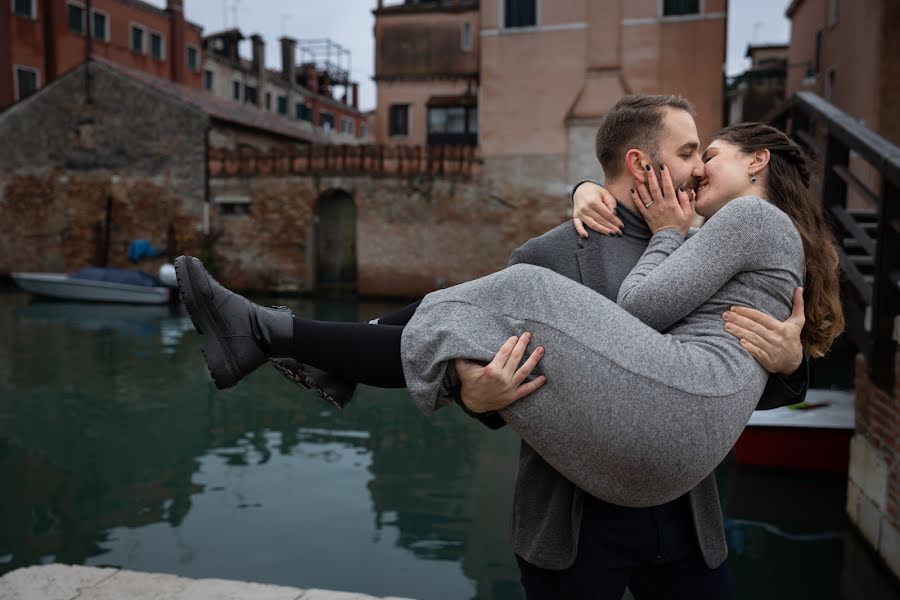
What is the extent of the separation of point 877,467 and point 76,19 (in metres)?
26.0

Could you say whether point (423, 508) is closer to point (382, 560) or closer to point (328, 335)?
point (382, 560)

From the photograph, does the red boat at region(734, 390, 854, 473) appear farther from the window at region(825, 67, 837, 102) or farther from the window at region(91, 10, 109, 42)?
the window at region(91, 10, 109, 42)

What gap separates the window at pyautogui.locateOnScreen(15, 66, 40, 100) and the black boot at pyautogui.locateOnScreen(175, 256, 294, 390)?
2436 cm

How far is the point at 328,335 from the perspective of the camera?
1685 millimetres

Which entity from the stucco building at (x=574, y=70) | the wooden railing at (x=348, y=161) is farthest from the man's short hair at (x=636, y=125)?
the wooden railing at (x=348, y=161)

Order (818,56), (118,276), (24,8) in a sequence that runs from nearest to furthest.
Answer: (118,276) → (818,56) → (24,8)

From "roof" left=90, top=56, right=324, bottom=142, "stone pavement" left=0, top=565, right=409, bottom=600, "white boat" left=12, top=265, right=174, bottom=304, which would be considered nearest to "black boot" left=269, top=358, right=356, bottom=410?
"stone pavement" left=0, top=565, right=409, bottom=600

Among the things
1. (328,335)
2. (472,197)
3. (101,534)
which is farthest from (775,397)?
(472,197)

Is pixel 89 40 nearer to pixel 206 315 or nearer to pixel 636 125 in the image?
pixel 206 315

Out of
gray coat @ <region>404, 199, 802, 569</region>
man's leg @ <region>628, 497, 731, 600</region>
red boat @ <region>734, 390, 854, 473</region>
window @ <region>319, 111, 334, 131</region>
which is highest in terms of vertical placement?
window @ <region>319, 111, 334, 131</region>

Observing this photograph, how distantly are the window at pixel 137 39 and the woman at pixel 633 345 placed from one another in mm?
28140

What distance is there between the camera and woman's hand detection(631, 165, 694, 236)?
1662mm

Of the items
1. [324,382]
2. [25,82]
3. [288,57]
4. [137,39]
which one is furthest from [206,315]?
[288,57]

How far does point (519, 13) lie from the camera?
18.2 m
